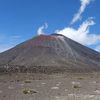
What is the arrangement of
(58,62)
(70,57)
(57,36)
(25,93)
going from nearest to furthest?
1. (25,93)
2. (58,62)
3. (70,57)
4. (57,36)

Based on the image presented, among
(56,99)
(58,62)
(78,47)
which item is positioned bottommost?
(56,99)

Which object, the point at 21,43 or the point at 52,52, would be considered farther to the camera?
the point at 21,43

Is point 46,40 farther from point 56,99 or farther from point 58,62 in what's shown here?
point 56,99

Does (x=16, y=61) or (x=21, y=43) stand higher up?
(x=21, y=43)

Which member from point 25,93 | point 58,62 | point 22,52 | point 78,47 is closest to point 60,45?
point 78,47

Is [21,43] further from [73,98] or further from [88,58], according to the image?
[73,98]

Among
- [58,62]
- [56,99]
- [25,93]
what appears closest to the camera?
[56,99]
